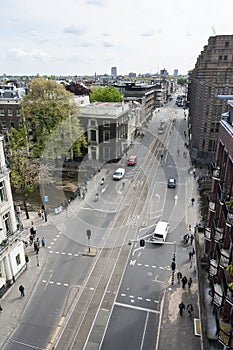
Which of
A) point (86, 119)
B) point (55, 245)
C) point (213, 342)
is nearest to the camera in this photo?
point (213, 342)

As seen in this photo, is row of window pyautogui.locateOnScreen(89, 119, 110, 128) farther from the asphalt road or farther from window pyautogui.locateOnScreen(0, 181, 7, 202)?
window pyautogui.locateOnScreen(0, 181, 7, 202)

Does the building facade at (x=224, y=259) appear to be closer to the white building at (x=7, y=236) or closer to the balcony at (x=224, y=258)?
the balcony at (x=224, y=258)

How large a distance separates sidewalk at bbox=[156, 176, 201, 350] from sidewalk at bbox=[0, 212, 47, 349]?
35.5 ft

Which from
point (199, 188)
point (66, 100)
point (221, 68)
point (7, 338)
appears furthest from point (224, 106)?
point (7, 338)

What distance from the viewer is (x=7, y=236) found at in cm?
2223

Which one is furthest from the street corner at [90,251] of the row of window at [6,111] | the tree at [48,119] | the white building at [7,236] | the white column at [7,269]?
the row of window at [6,111]

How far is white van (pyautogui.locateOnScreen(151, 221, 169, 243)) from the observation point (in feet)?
95.0

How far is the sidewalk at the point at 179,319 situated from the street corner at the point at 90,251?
8368 mm

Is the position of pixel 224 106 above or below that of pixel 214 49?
below

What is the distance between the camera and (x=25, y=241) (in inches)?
1136

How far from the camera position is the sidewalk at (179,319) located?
59.3ft

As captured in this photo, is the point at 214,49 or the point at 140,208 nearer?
the point at 140,208

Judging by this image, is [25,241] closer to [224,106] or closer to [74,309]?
[74,309]

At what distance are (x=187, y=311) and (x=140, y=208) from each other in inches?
681
